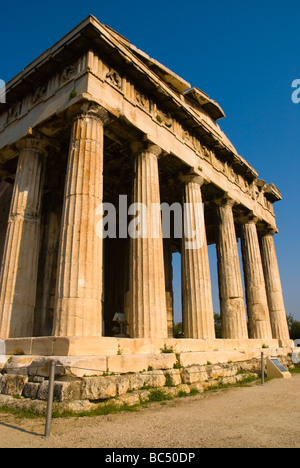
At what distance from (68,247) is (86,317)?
6.30ft

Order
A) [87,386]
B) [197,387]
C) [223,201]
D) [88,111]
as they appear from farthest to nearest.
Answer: [223,201] → [88,111] → [197,387] → [87,386]

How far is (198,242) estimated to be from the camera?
1404 cm

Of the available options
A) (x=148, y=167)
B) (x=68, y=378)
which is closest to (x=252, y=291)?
(x=148, y=167)

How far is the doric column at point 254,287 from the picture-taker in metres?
17.7

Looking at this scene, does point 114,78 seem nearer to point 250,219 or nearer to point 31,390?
point 31,390

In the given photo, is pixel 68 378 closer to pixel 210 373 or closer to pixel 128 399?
pixel 128 399

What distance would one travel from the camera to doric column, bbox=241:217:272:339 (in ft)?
58.1

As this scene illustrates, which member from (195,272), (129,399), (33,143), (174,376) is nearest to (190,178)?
(195,272)

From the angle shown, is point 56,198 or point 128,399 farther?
point 56,198

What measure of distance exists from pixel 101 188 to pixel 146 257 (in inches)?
106

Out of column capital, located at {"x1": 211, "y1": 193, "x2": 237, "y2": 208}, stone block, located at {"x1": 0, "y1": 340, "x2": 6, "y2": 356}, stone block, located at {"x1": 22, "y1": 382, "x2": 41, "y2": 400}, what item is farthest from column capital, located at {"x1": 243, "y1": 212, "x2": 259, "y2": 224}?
stone block, located at {"x1": 22, "y1": 382, "x2": 41, "y2": 400}

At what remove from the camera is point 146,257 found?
1100 cm

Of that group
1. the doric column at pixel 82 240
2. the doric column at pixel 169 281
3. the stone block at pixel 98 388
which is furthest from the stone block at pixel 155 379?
the doric column at pixel 169 281
